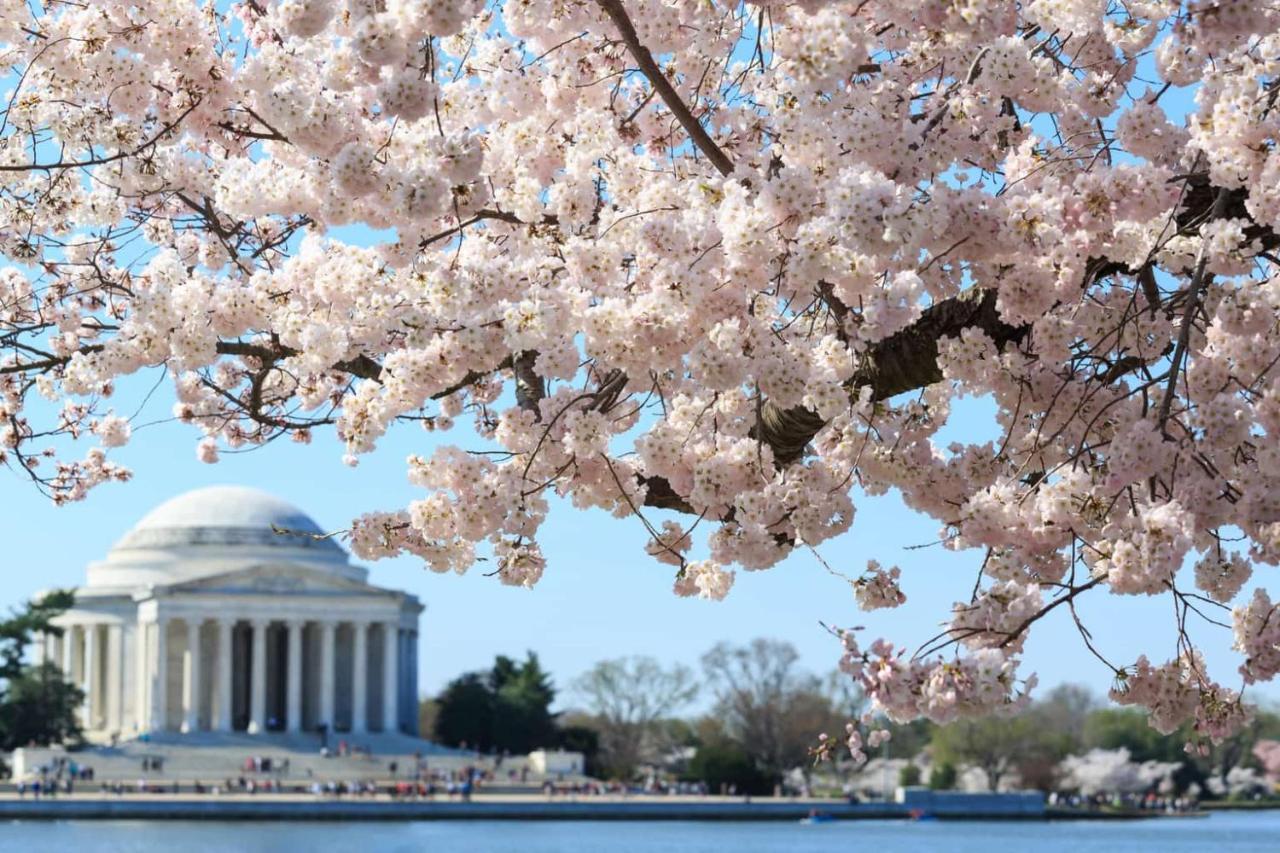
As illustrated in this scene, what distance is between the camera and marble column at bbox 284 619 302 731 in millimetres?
94000

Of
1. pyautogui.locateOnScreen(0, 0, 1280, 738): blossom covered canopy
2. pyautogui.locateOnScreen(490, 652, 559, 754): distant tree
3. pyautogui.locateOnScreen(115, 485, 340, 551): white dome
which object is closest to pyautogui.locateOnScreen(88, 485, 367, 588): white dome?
pyautogui.locateOnScreen(115, 485, 340, 551): white dome

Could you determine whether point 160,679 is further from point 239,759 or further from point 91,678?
point 239,759

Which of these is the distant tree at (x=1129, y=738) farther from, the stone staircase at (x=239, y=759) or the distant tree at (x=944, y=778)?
the stone staircase at (x=239, y=759)

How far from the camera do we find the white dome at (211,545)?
9488 centimetres

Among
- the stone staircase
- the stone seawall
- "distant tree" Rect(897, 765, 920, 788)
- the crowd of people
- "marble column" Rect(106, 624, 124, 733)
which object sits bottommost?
the crowd of people

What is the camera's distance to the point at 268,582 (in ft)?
305

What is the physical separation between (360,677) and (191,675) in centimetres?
727

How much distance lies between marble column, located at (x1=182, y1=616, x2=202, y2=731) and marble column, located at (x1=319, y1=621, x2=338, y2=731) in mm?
5336

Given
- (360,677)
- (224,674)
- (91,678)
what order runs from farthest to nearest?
1. (91,678)
2. (360,677)
3. (224,674)

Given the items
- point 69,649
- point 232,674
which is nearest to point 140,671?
point 69,649

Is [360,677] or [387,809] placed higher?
[360,677]

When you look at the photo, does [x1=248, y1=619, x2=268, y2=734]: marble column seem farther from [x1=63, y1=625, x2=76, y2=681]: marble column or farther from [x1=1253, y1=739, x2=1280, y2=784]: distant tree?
[x1=1253, y1=739, x2=1280, y2=784]: distant tree

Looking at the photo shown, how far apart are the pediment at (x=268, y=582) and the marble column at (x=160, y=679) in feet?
7.19

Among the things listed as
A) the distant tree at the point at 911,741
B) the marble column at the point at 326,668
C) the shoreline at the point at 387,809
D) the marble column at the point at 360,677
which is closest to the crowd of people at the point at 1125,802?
the distant tree at the point at 911,741
